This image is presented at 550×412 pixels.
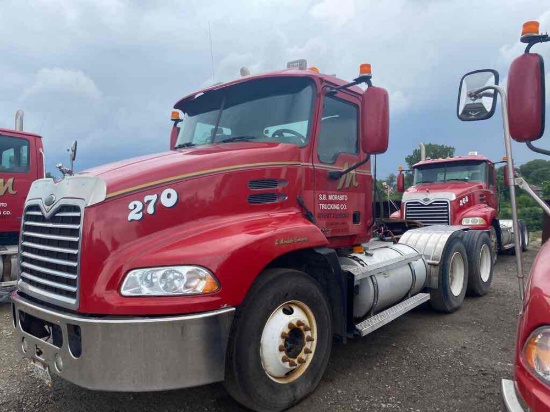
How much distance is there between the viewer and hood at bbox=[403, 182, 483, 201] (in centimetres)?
984

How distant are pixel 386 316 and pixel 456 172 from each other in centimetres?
749

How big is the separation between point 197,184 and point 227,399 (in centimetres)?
172

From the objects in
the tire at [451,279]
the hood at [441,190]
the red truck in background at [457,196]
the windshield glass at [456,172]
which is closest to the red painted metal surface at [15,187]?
the tire at [451,279]

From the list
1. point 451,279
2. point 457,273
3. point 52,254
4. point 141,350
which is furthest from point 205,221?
point 457,273

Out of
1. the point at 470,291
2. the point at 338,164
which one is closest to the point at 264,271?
the point at 338,164

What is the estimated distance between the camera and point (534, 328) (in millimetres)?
1747

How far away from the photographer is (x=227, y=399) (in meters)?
3.39

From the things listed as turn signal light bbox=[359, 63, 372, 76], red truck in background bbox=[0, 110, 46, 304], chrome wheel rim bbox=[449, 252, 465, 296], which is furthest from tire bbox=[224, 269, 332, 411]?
red truck in background bbox=[0, 110, 46, 304]

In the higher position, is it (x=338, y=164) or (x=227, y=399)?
(x=338, y=164)

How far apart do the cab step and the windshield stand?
611 centimetres

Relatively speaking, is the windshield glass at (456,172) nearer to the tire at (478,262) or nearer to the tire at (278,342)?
the tire at (478,262)

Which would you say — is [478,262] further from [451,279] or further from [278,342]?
[278,342]

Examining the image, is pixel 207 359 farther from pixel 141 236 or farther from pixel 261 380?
pixel 141 236

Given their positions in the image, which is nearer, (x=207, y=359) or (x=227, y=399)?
(x=207, y=359)
